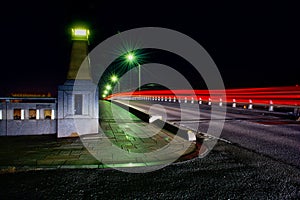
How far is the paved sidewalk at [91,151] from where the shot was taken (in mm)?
4793

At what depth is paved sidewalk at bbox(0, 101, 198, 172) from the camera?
15.7ft

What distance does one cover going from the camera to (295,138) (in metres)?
7.48

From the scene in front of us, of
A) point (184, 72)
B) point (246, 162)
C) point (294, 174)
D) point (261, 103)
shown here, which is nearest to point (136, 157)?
point (246, 162)

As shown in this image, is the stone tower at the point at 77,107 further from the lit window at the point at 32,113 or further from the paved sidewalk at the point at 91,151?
the lit window at the point at 32,113

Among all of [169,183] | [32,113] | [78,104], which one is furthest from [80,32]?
[169,183]

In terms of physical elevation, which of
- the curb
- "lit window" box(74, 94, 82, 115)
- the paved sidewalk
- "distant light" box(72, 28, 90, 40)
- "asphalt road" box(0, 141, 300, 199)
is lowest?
"asphalt road" box(0, 141, 300, 199)

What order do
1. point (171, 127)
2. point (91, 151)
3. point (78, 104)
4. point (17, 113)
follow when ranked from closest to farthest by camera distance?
point (91, 151) < point (78, 104) < point (17, 113) < point (171, 127)

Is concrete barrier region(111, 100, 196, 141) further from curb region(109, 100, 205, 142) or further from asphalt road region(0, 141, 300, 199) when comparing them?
asphalt road region(0, 141, 300, 199)

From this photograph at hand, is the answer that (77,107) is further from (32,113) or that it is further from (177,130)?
(177,130)

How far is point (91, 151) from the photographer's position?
5.85 m

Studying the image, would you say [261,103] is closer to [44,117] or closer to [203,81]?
[44,117]

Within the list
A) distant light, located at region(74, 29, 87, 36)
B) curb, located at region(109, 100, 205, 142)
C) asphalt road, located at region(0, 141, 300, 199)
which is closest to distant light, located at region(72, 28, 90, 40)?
distant light, located at region(74, 29, 87, 36)

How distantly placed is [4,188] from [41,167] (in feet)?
3.08

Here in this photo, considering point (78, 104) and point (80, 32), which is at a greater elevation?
point (80, 32)
